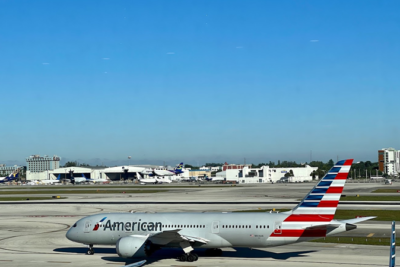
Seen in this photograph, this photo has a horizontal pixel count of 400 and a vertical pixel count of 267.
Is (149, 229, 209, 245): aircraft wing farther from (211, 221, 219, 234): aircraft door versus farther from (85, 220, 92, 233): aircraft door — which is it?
(85, 220, 92, 233): aircraft door

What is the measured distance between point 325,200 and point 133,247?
570 inches

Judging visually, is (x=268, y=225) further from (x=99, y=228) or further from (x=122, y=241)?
(x=99, y=228)

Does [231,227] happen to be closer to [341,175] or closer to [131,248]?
[131,248]

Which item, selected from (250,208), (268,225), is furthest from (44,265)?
(250,208)

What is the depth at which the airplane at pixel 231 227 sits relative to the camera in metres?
33.6

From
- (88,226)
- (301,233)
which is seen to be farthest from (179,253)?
(301,233)

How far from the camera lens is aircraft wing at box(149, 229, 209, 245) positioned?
34.1 metres

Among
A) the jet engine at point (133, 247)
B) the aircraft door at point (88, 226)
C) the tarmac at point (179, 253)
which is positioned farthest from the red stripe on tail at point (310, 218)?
the aircraft door at point (88, 226)

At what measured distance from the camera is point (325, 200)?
3381cm

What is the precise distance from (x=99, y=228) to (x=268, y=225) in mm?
13731

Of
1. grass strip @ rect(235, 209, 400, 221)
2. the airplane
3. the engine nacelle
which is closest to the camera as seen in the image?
the airplane

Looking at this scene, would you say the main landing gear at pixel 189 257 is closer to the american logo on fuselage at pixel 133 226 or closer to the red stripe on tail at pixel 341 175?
the american logo on fuselage at pixel 133 226

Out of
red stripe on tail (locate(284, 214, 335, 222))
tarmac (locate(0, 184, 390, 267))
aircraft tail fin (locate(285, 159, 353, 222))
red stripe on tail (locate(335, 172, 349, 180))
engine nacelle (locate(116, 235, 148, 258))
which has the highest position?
red stripe on tail (locate(335, 172, 349, 180))

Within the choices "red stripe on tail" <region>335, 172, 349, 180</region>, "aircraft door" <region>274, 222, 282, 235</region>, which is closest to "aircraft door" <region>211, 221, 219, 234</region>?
"aircraft door" <region>274, 222, 282, 235</region>
